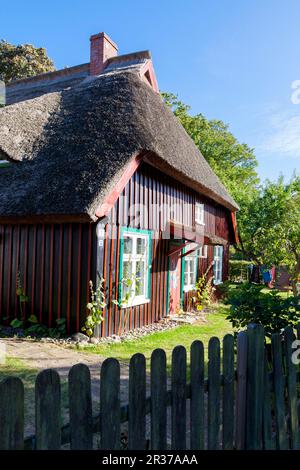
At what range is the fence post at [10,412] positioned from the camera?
166 centimetres

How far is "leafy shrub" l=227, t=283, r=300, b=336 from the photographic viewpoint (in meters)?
3.69

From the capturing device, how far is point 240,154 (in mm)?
35188

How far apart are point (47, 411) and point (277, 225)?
47.9ft

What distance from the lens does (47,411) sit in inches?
69.2

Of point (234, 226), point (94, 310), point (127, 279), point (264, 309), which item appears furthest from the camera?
point (234, 226)

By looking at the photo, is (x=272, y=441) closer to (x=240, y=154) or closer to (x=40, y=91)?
(x=40, y=91)

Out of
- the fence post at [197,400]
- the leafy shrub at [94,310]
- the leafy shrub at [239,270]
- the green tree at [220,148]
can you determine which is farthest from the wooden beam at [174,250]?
the green tree at [220,148]

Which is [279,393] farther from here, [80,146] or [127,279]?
[80,146]

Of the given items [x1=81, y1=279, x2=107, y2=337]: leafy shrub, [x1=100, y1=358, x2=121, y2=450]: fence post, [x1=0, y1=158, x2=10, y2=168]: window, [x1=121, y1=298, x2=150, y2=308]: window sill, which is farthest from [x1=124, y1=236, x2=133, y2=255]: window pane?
[x1=100, y1=358, x2=121, y2=450]: fence post

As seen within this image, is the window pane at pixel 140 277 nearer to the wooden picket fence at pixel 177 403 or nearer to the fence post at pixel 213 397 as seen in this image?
the wooden picket fence at pixel 177 403

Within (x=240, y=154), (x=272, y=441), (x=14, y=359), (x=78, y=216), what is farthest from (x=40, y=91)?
(x=240, y=154)

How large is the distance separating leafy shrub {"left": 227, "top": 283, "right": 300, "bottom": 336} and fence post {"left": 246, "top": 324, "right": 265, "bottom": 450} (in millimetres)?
898

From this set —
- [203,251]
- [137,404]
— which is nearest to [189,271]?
[203,251]

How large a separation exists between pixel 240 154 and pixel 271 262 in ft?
73.2
